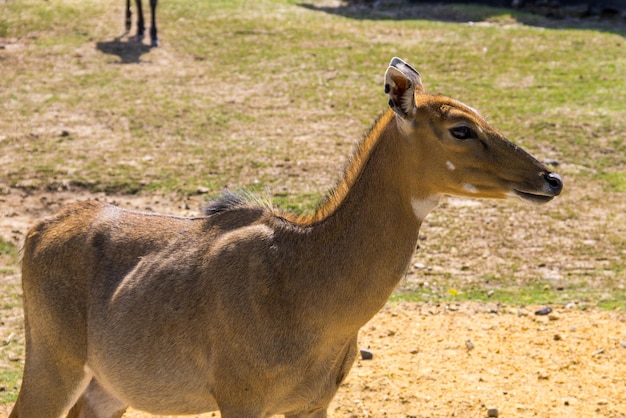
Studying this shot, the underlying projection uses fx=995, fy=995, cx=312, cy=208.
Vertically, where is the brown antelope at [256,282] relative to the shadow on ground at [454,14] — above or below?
above

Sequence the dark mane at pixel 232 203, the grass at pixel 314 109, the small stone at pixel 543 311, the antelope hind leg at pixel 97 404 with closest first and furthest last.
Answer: the dark mane at pixel 232 203
the antelope hind leg at pixel 97 404
the small stone at pixel 543 311
the grass at pixel 314 109

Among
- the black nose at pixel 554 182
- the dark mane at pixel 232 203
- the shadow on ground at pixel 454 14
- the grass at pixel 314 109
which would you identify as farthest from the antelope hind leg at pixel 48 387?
the shadow on ground at pixel 454 14

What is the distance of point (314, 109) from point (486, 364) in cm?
800

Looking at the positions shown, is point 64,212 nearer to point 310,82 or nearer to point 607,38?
point 310,82

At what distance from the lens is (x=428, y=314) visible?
9.37 m

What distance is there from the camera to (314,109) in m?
15.7

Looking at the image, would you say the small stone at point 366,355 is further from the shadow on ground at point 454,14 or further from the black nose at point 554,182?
the shadow on ground at point 454,14

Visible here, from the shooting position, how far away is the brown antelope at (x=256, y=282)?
545 cm

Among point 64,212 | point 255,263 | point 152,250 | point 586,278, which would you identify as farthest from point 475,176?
point 586,278

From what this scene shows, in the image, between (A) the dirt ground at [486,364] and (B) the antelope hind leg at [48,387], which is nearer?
(B) the antelope hind leg at [48,387]

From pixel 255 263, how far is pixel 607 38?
640 inches

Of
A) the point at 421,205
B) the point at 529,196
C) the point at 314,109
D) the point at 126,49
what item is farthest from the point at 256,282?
the point at 126,49

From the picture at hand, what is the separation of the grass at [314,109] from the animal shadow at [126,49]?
6 cm

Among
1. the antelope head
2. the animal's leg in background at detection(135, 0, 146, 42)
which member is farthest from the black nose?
the animal's leg in background at detection(135, 0, 146, 42)
